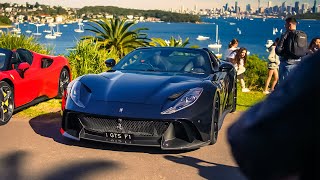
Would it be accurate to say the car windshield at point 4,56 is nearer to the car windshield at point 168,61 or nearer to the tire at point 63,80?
the tire at point 63,80

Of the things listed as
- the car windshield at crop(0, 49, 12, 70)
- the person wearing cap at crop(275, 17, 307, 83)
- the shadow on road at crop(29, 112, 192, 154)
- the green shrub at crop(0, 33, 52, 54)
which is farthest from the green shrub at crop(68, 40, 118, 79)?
the person wearing cap at crop(275, 17, 307, 83)

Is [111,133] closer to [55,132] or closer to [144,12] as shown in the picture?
[55,132]

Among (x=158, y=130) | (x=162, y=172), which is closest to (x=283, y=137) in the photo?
(x=162, y=172)

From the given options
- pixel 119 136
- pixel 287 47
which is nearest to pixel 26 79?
pixel 119 136

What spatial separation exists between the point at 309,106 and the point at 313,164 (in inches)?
4.3

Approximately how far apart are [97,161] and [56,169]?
1.65 feet

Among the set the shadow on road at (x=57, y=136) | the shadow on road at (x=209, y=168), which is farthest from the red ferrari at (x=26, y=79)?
the shadow on road at (x=209, y=168)

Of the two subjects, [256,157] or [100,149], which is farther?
[100,149]

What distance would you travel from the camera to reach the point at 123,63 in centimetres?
732

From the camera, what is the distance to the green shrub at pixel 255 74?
13383 millimetres

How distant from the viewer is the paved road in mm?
4926

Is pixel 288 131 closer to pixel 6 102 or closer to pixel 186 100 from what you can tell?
pixel 186 100

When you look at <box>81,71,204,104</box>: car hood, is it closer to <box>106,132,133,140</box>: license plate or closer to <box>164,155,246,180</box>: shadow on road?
<box>106,132,133,140</box>: license plate

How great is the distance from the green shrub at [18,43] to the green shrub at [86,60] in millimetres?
1623
